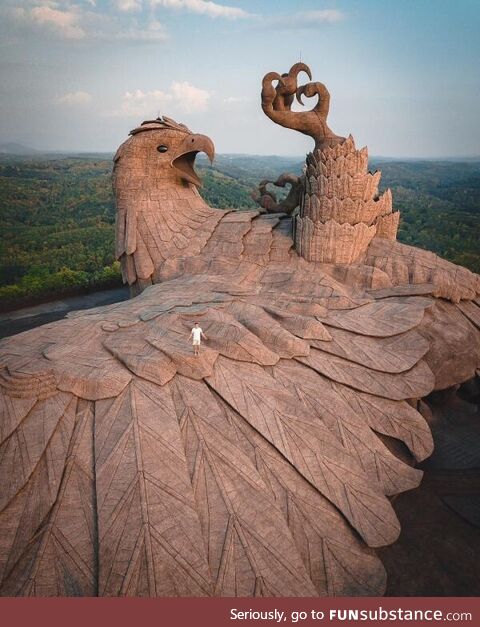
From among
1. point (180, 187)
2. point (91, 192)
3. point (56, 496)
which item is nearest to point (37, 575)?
point (56, 496)

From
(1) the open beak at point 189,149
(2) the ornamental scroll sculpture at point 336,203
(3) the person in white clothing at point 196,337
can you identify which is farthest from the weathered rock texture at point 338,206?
(3) the person in white clothing at point 196,337

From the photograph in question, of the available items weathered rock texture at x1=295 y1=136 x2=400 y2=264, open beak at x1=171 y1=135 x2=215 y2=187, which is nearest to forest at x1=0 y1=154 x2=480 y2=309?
weathered rock texture at x1=295 y1=136 x2=400 y2=264

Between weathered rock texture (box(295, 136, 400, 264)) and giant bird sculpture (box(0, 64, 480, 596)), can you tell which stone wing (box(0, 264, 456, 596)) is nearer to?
giant bird sculpture (box(0, 64, 480, 596))

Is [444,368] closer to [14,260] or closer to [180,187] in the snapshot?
[180,187]

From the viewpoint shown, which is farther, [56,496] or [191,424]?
[191,424]

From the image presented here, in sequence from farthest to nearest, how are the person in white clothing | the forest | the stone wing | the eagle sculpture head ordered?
the forest, the eagle sculpture head, the person in white clothing, the stone wing
